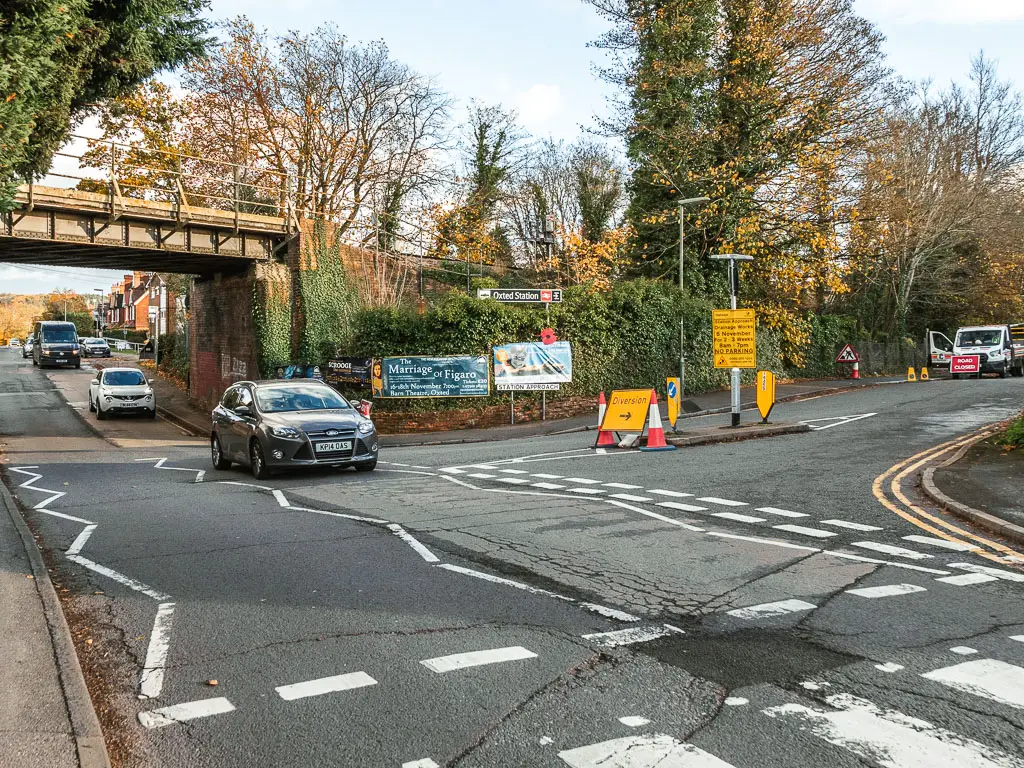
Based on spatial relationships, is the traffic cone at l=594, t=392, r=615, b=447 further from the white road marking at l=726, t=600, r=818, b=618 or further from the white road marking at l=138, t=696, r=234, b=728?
the white road marking at l=138, t=696, r=234, b=728

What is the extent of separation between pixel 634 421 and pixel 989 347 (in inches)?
1111

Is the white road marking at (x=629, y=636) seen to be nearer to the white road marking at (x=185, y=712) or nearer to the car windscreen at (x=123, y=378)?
the white road marking at (x=185, y=712)

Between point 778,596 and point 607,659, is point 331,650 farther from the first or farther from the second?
point 778,596

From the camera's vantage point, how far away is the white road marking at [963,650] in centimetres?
491

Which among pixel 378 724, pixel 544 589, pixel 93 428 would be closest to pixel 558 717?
pixel 378 724

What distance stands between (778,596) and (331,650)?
130 inches

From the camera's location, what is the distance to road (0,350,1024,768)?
3.77 metres

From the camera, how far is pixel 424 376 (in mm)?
24703

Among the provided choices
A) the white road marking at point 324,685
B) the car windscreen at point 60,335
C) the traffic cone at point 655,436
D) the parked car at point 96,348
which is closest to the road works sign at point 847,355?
the traffic cone at point 655,436

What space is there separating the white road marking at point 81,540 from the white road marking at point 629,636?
18.2ft

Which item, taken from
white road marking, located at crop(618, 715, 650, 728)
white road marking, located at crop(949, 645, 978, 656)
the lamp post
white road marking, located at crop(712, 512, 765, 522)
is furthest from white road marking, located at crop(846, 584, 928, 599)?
the lamp post

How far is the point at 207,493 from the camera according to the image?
12.0m

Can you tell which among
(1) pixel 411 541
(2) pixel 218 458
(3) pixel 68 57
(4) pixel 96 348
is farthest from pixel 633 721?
(4) pixel 96 348

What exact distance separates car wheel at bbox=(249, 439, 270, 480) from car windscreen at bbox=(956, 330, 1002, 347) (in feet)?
117
